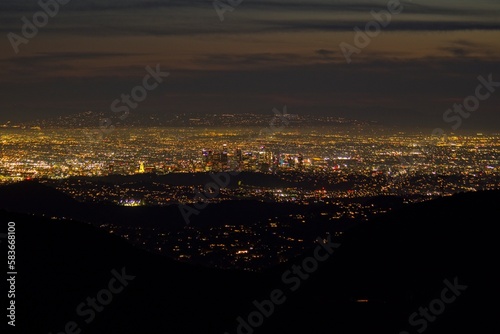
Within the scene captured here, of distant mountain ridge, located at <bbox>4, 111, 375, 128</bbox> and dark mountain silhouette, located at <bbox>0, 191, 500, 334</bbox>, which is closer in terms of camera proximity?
dark mountain silhouette, located at <bbox>0, 191, 500, 334</bbox>

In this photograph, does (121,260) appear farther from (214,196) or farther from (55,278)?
(214,196)

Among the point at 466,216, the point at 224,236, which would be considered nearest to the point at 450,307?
the point at 466,216

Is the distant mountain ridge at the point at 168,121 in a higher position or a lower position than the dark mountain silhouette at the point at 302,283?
higher

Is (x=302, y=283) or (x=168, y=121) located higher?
(x=168, y=121)

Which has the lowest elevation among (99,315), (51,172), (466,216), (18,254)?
(99,315)

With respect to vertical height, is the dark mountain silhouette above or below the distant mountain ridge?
below

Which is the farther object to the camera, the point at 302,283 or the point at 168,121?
the point at 168,121

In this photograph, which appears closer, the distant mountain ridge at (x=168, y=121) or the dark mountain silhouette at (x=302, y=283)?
the dark mountain silhouette at (x=302, y=283)

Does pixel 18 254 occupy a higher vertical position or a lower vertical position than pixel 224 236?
lower
